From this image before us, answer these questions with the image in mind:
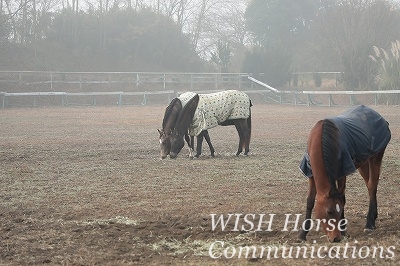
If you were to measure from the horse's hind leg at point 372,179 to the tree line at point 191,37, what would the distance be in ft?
84.0

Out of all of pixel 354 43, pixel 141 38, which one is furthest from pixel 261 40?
pixel 354 43

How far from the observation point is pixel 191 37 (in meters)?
53.8

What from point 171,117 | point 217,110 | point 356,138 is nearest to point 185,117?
point 171,117

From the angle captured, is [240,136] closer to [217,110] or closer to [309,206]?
[217,110]

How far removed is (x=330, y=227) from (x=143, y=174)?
5.09m

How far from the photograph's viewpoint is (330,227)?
571cm

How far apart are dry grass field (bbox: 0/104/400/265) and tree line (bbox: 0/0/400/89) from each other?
21.5 m

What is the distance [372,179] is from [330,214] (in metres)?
1.17

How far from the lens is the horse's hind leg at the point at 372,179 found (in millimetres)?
6379

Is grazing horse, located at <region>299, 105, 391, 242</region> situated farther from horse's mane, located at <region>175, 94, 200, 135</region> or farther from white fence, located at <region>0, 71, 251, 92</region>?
white fence, located at <region>0, 71, 251, 92</region>

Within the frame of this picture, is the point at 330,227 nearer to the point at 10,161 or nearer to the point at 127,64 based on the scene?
the point at 10,161

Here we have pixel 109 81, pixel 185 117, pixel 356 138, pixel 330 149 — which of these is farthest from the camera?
pixel 109 81

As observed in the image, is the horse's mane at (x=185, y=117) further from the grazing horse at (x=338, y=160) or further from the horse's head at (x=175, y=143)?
the grazing horse at (x=338, y=160)

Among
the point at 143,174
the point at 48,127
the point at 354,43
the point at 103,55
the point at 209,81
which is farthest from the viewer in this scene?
the point at 103,55
